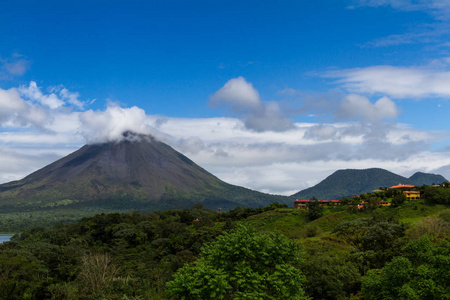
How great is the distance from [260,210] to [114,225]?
27458 mm

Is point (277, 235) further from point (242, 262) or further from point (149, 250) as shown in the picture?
point (149, 250)

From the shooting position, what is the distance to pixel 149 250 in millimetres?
60250

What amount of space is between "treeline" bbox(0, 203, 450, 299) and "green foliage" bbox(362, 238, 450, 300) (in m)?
0.05

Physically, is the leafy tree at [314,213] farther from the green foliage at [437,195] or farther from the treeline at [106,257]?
the green foliage at [437,195]

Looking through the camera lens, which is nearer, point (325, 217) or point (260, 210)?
point (325, 217)

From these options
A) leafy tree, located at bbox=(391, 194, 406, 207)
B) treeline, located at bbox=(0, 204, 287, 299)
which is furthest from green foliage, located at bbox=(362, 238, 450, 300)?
leafy tree, located at bbox=(391, 194, 406, 207)

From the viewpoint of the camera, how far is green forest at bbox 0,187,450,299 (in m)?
18.0

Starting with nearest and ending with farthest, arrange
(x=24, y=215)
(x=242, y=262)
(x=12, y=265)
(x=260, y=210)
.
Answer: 1. (x=242, y=262)
2. (x=12, y=265)
3. (x=260, y=210)
4. (x=24, y=215)

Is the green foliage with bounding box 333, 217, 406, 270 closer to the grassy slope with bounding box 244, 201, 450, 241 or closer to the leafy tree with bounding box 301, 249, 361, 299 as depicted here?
the grassy slope with bounding box 244, 201, 450, 241

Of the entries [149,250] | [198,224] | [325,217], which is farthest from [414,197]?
[149,250]

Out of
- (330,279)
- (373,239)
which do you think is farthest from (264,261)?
(373,239)

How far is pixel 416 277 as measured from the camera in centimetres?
2128

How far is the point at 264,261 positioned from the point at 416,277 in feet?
27.8

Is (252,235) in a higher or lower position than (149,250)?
higher
